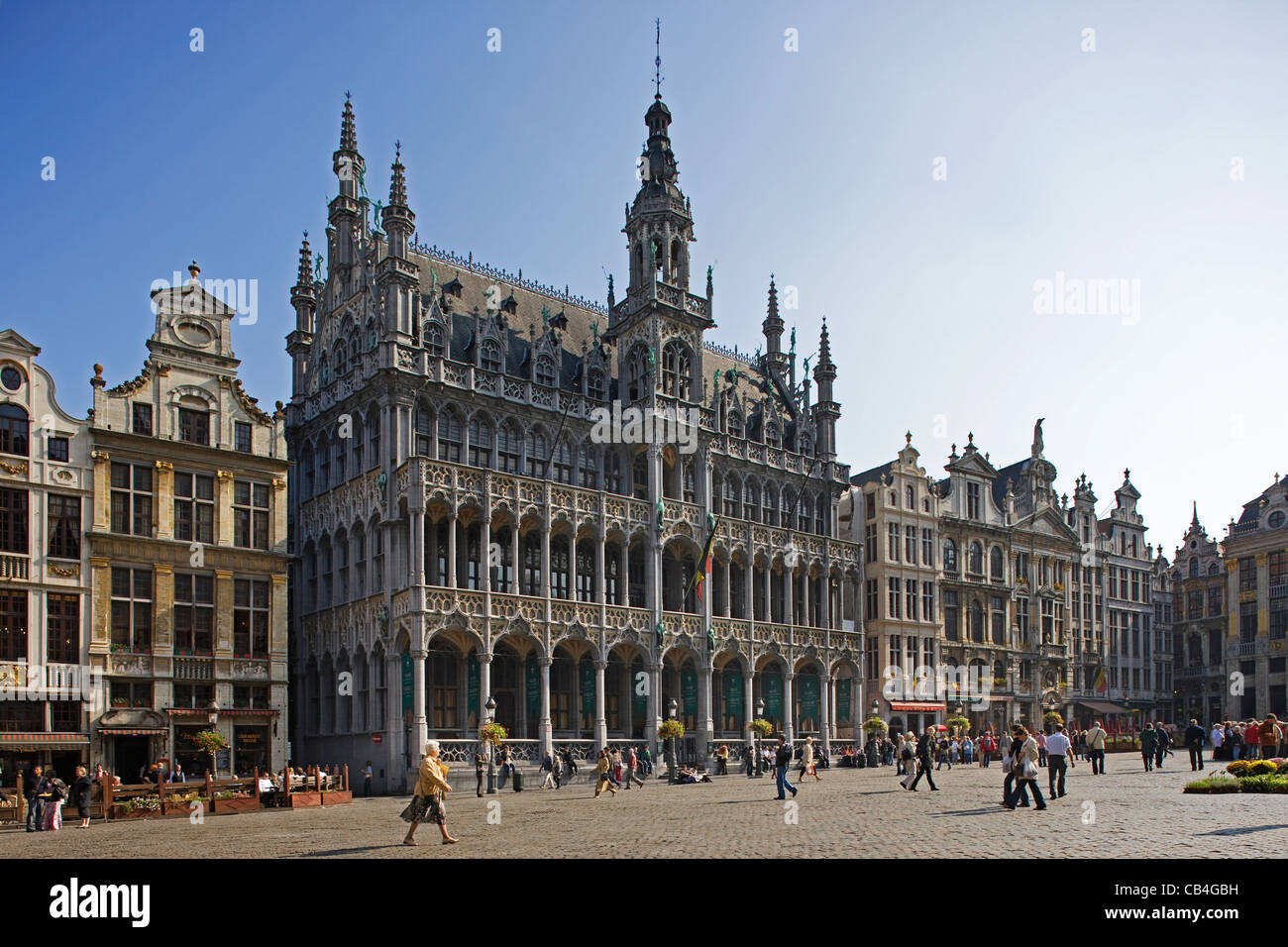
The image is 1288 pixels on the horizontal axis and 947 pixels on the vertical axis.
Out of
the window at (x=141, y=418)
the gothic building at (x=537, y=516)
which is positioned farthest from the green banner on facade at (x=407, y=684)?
the window at (x=141, y=418)

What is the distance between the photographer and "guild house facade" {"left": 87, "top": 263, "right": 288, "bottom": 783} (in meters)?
40.6

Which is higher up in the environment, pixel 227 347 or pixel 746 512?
pixel 227 347

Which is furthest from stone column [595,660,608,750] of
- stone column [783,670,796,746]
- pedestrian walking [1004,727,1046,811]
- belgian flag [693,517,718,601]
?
pedestrian walking [1004,727,1046,811]

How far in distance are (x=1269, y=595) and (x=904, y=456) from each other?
3297cm

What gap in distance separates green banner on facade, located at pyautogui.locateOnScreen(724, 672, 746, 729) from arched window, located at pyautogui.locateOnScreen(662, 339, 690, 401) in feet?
45.4

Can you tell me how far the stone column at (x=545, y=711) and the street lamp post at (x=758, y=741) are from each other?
28.8ft

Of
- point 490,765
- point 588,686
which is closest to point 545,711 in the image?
point 588,686

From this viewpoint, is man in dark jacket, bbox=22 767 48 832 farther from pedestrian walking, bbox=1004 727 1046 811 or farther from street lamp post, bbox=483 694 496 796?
pedestrian walking, bbox=1004 727 1046 811

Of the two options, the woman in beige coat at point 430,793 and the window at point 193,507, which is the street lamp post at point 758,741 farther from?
the woman in beige coat at point 430,793

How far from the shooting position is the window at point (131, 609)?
40750 millimetres
